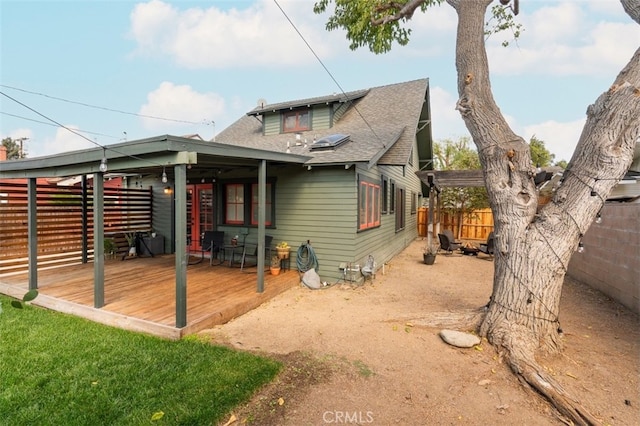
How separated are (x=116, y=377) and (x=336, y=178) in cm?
498

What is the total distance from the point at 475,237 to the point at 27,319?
1657cm

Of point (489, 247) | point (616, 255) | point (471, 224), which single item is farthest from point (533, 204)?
point (471, 224)

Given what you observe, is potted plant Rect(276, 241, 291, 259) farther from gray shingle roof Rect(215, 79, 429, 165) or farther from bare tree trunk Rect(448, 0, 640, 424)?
bare tree trunk Rect(448, 0, 640, 424)

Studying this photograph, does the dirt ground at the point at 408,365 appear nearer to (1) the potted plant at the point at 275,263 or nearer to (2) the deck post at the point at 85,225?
(1) the potted plant at the point at 275,263

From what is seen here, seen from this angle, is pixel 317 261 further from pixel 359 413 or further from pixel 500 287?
pixel 359 413

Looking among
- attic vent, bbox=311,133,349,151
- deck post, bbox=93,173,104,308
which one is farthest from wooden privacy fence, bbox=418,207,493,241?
deck post, bbox=93,173,104,308

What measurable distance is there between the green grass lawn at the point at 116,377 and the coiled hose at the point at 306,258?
340 cm

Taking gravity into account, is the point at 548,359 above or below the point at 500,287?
below

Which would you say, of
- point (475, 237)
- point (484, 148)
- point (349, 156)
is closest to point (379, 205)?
point (349, 156)

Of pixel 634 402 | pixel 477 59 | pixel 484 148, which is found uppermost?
pixel 477 59

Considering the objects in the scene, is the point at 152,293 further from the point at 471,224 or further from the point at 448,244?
the point at 471,224

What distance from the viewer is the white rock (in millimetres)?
3854

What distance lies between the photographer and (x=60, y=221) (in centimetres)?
743

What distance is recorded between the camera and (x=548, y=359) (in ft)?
12.0
